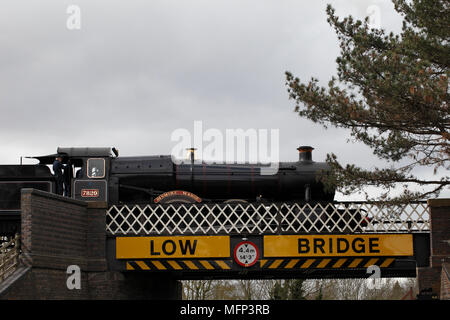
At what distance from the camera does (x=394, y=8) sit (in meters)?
18.0

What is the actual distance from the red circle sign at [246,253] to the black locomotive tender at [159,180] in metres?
1.38

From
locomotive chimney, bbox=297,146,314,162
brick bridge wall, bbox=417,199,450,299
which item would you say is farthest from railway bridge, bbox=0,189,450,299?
locomotive chimney, bbox=297,146,314,162

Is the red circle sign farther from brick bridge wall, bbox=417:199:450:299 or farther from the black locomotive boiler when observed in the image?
brick bridge wall, bbox=417:199:450:299

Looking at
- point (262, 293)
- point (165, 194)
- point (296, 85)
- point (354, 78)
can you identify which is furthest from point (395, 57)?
point (262, 293)

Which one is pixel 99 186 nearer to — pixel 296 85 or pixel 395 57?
pixel 296 85

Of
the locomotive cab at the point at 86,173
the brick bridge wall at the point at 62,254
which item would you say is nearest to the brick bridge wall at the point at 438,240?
the brick bridge wall at the point at 62,254

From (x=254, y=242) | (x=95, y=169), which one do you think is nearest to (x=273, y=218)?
(x=254, y=242)

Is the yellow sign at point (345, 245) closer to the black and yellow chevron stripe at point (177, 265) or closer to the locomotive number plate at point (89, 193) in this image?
the black and yellow chevron stripe at point (177, 265)

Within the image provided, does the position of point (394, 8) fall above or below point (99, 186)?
above

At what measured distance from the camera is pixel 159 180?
19.8 metres

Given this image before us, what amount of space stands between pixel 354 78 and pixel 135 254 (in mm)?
7806

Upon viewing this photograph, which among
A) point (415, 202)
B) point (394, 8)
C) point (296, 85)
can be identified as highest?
point (394, 8)

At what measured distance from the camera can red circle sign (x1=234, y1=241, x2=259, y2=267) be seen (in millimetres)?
18766
